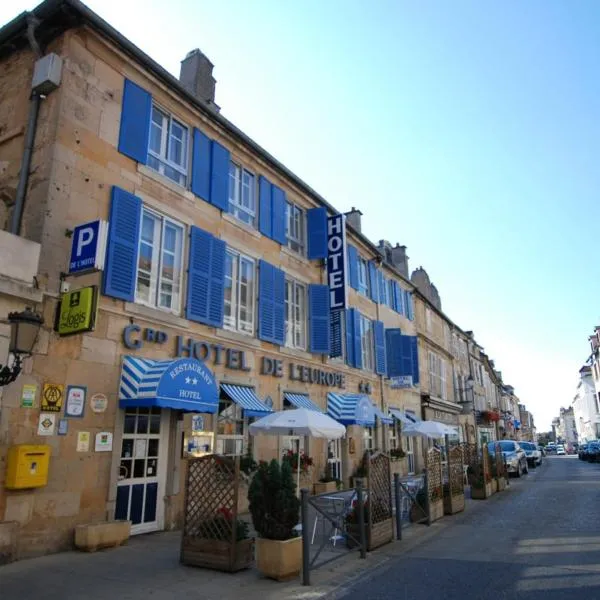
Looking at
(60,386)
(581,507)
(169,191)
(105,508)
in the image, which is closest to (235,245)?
(169,191)

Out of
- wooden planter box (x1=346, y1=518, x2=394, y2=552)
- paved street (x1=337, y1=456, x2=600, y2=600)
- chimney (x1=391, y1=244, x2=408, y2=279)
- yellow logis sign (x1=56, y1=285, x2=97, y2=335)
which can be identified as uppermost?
chimney (x1=391, y1=244, x2=408, y2=279)

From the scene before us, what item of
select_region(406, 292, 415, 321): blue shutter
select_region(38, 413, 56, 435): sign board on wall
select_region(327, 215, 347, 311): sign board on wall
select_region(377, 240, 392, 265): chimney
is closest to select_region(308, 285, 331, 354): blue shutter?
select_region(327, 215, 347, 311): sign board on wall

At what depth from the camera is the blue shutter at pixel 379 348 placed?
18531 mm

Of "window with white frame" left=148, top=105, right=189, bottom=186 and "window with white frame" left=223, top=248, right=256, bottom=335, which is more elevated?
"window with white frame" left=148, top=105, right=189, bottom=186

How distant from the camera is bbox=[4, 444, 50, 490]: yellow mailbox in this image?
6664 millimetres

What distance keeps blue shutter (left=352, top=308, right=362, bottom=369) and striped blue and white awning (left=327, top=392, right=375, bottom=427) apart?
74.5 inches

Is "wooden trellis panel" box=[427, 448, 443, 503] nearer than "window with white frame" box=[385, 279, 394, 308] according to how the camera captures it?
Yes

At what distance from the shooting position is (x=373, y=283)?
19312 millimetres

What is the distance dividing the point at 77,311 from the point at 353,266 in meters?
11.6

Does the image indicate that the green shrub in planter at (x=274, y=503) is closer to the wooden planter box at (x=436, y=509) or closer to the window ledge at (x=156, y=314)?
the window ledge at (x=156, y=314)

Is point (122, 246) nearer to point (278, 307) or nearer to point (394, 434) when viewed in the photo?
point (278, 307)

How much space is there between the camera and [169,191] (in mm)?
10086

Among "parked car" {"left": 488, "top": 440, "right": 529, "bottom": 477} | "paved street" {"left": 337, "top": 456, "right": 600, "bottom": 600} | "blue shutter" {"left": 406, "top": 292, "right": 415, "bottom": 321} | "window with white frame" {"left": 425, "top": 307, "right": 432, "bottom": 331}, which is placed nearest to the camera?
"paved street" {"left": 337, "top": 456, "right": 600, "bottom": 600}

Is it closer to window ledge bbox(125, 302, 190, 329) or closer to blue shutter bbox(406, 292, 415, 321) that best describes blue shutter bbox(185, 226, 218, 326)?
window ledge bbox(125, 302, 190, 329)
